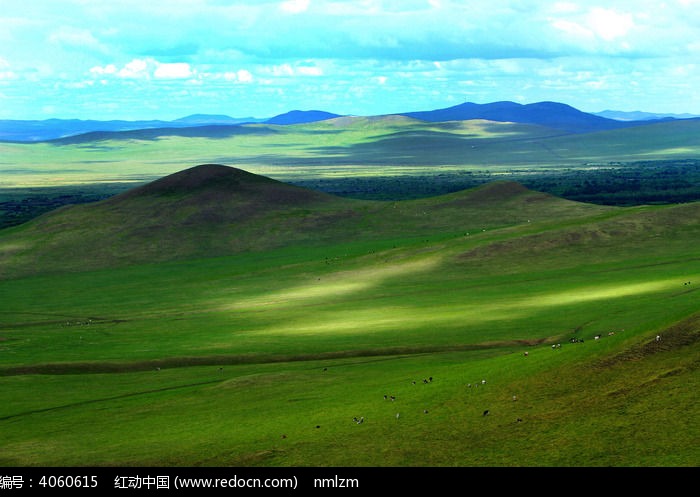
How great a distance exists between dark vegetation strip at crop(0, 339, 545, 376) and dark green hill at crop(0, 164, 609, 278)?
67717 millimetres

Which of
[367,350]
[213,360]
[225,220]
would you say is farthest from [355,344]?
[225,220]

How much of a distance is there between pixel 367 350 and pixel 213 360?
31.4 feet

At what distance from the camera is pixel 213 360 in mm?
61250

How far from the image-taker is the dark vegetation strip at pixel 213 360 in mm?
57875

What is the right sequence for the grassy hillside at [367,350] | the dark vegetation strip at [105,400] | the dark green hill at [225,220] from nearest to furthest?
1. the grassy hillside at [367,350]
2. the dark vegetation strip at [105,400]
3. the dark green hill at [225,220]

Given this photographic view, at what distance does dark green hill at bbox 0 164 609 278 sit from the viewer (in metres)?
139

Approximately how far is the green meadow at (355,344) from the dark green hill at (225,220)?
0.74 metres

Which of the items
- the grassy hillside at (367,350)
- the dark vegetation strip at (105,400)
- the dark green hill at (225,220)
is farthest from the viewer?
the dark green hill at (225,220)

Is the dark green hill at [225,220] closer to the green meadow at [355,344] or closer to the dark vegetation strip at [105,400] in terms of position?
the green meadow at [355,344]

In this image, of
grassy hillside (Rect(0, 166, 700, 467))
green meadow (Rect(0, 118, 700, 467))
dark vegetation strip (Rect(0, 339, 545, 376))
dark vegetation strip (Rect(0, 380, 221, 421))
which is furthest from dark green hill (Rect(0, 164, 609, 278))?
dark vegetation strip (Rect(0, 380, 221, 421))

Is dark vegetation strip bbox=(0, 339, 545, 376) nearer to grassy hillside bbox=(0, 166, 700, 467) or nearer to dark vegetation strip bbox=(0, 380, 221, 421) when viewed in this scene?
grassy hillside bbox=(0, 166, 700, 467)

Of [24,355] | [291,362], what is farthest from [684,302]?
[24,355]

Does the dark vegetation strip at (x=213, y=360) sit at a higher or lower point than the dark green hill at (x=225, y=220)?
lower

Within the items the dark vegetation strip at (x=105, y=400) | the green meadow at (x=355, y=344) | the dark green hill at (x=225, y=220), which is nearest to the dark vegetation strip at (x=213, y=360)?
the green meadow at (x=355, y=344)
